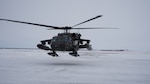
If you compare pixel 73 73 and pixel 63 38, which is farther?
pixel 63 38

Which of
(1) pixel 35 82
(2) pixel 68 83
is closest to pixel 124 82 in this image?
(2) pixel 68 83

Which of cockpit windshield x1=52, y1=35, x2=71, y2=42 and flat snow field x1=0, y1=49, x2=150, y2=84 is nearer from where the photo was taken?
flat snow field x1=0, y1=49, x2=150, y2=84

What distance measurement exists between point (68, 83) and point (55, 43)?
12.0m

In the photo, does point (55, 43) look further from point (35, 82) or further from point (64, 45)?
point (35, 82)

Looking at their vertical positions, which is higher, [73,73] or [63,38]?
[63,38]

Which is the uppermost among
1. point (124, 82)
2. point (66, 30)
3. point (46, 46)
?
A: point (66, 30)

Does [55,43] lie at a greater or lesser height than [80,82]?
greater

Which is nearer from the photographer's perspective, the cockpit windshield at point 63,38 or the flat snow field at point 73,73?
the flat snow field at point 73,73

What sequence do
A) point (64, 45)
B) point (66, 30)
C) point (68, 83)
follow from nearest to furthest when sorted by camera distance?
1. point (68, 83)
2. point (64, 45)
3. point (66, 30)

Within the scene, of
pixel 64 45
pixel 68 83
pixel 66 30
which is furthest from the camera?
pixel 66 30

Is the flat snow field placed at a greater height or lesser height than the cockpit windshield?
lesser

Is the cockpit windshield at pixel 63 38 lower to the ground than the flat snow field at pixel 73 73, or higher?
higher

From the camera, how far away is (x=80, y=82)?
9609mm

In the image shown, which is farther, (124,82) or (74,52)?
(74,52)
